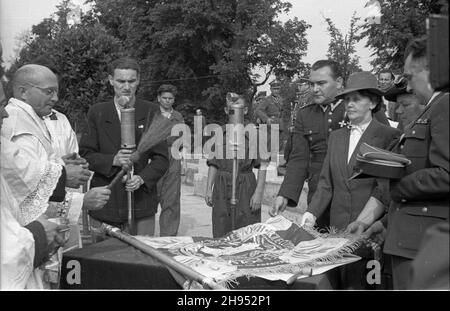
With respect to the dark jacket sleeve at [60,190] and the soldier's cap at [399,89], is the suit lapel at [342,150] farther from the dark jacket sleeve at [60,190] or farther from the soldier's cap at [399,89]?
the dark jacket sleeve at [60,190]

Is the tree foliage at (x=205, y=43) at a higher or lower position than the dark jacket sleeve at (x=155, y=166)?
higher

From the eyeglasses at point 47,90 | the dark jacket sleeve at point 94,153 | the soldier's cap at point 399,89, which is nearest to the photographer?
the eyeglasses at point 47,90

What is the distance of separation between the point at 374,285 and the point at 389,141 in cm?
84

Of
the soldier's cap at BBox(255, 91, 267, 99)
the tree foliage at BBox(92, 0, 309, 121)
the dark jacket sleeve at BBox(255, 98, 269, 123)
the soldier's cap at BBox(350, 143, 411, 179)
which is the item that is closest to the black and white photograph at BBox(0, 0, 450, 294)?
the soldier's cap at BBox(350, 143, 411, 179)

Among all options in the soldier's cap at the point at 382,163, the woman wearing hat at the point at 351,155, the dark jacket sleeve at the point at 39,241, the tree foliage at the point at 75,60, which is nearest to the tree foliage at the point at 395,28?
the woman wearing hat at the point at 351,155

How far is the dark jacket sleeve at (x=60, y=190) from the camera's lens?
2.75 meters

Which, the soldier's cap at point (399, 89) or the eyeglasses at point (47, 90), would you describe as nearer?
the eyeglasses at point (47, 90)

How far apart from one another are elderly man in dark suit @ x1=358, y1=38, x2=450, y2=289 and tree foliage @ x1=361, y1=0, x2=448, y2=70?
2.59 m

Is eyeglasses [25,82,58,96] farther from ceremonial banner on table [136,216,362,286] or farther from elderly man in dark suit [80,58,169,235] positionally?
ceremonial banner on table [136,216,362,286]

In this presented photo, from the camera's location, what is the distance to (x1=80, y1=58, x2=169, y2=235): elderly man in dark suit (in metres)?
3.69

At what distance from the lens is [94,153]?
3.72m

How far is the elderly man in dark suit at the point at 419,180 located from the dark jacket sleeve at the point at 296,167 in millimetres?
1316

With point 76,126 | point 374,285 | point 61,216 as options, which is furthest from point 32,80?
point 76,126

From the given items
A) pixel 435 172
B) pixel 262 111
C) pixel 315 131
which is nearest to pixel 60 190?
pixel 435 172
